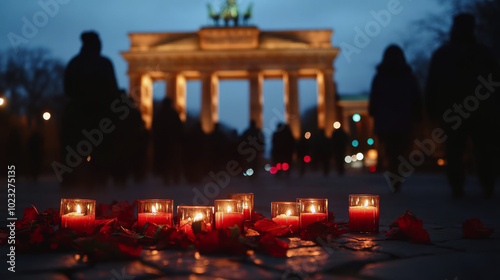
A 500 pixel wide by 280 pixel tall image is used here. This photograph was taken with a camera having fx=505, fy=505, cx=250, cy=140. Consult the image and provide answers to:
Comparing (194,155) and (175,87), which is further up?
(175,87)

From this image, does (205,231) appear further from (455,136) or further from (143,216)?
(455,136)

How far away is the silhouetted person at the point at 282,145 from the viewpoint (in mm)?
14391

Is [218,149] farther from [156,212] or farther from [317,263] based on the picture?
[317,263]

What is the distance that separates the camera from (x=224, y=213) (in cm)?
304

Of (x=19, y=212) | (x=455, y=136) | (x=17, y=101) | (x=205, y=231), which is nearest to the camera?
(x=205, y=231)

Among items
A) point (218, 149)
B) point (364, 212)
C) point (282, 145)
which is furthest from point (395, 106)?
point (218, 149)

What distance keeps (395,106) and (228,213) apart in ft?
17.3

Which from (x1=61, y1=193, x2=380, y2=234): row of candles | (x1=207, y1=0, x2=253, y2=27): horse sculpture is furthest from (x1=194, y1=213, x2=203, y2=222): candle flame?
(x1=207, y1=0, x2=253, y2=27): horse sculpture

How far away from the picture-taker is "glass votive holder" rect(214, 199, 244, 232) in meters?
3.03

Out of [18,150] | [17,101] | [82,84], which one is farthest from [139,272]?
[17,101]

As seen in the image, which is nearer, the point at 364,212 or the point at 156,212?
the point at 156,212

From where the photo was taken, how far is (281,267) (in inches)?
92.1

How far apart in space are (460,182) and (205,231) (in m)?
5.18

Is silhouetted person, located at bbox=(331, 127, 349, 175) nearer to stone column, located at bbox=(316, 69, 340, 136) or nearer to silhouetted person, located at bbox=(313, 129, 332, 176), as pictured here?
silhouetted person, located at bbox=(313, 129, 332, 176)
